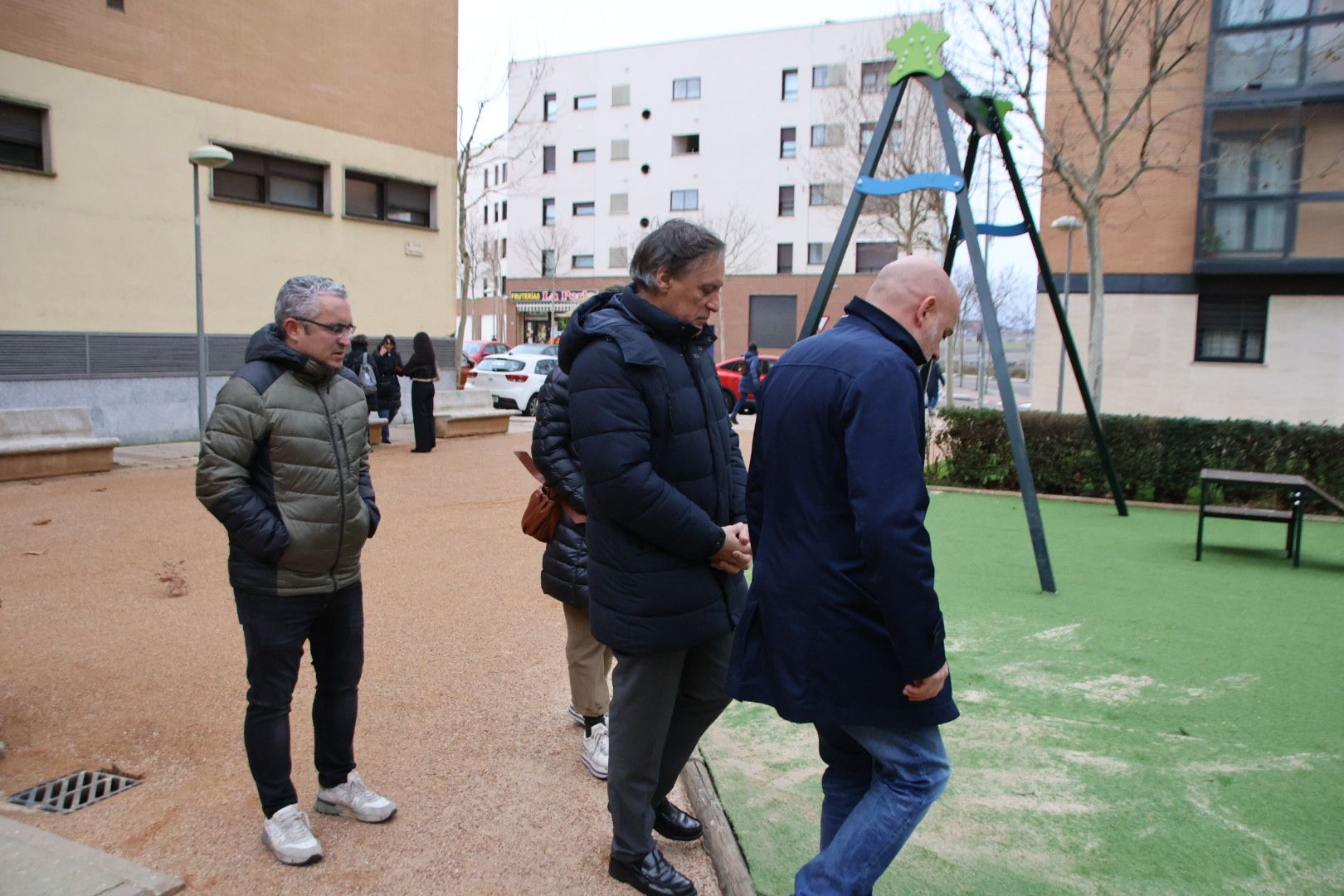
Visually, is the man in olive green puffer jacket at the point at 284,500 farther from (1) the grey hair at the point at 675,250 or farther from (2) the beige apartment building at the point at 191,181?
(2) the beige apartment building at the point at 191,181

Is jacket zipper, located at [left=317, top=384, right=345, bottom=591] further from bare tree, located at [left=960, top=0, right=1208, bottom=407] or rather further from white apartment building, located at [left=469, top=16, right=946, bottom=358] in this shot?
white apartment building, located at [left=469, top=16, right=946, bottom=358]

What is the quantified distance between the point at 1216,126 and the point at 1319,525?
12.9 m

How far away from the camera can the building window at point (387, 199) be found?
56.0ft

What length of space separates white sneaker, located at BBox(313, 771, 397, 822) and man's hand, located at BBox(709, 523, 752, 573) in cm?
144

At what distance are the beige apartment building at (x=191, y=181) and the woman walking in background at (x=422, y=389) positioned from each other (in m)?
3.23

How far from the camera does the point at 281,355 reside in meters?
2.97

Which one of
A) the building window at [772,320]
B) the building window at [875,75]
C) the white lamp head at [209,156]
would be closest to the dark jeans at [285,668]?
the white lamp head at [209,156]

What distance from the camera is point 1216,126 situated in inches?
766

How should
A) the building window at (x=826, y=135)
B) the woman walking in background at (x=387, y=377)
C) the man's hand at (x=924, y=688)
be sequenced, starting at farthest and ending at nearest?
the building window at (x=826, y=135) → the woman walking in background at (x=387, y=377) → the man's hand at (x=924, y=688)

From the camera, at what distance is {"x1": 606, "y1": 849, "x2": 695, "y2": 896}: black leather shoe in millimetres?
2824

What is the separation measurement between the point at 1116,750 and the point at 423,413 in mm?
11270

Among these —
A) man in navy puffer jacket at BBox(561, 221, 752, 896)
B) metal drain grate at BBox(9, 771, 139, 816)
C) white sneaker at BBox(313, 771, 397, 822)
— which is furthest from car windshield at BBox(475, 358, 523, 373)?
man in navy puffer jacket at BBox(561, 221, 752, 896)

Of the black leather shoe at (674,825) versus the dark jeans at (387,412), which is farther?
the dark jeans at (387,412)

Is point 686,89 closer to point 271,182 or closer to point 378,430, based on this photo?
point 271,182
